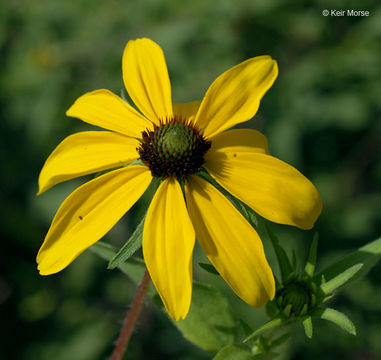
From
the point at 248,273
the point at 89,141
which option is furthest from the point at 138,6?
the point at 248,273

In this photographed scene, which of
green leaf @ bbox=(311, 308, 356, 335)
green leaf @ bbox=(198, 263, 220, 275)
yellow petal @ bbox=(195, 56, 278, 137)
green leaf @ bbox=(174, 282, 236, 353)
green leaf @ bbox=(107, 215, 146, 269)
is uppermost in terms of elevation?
yellow petal @ bbox=(195, 56, 278, 137)

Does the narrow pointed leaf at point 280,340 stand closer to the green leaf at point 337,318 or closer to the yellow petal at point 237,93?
the green leaf at point 337,318

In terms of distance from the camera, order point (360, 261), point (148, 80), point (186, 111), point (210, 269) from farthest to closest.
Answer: point (186, 111)
point (148, 80)
point (360, 261)
point (210, 269)

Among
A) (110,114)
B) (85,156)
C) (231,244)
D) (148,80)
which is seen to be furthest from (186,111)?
(231,244)

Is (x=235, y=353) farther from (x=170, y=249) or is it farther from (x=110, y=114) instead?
(x=110, y=114)

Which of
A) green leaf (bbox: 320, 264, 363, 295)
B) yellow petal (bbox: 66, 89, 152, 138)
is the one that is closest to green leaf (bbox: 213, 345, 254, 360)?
green leaf (bbox: 320, 264, 363, 295)

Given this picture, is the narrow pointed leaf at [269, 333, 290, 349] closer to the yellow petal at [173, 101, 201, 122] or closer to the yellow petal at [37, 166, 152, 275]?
the yellow petal at [37, 166, 152, 275]

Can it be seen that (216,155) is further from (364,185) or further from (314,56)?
(364,185)
